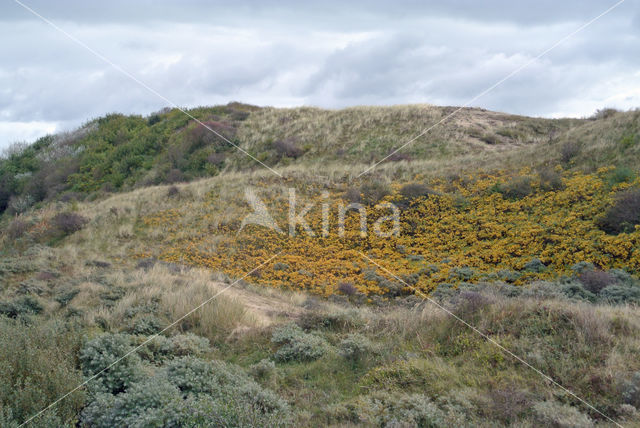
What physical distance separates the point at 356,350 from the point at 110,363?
303 cm

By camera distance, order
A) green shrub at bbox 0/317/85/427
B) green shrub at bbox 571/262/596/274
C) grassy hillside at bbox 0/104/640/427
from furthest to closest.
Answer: green shrub at bbox 571/262/596/274
grassy hillside at bbox 0/104/640/427
green shrub at bbox 0/317/85/427

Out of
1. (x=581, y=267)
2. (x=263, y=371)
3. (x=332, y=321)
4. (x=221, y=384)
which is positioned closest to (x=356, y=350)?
(x=263, y=371)

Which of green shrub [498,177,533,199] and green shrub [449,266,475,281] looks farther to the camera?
green shrub [498,177,533,199]

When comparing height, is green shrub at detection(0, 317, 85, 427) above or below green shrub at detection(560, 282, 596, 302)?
above

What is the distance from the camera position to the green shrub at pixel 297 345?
6266 mm

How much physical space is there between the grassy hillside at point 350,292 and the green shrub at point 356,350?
0.03 meters

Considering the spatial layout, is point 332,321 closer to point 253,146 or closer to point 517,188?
point 517,188

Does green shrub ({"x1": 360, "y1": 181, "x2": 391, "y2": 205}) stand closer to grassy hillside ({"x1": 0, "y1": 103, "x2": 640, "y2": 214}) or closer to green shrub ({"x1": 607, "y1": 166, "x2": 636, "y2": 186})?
grassy hillside ({"x1": 0, "y1": 103, "x2": 640, "y2": 214})

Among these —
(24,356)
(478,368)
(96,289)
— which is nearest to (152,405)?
(24,356)

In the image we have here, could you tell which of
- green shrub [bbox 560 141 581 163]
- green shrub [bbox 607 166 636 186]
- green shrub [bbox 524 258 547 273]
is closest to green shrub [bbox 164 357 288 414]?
green shrub [bbox 524 258 547 273]

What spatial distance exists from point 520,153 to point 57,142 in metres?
37.7

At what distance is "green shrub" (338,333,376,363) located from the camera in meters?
6.01

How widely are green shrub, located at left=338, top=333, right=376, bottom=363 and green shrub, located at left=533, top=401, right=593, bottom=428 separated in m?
2.22

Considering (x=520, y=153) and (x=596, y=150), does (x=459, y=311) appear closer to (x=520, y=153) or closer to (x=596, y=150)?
(x=596, y=150)
